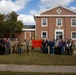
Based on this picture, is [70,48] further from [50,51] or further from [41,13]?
[41,13]

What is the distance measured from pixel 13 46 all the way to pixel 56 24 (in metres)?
24.1

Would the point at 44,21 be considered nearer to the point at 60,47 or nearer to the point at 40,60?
the point at 60,47

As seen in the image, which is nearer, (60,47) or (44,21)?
(60,47)

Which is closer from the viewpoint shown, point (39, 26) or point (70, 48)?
point (70, 48)

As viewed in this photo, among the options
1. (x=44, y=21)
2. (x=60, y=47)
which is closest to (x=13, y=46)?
(x=60, y=47)

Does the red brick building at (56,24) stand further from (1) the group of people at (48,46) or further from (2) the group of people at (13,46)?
(1) the group of people at (48,46)

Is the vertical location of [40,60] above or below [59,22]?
below

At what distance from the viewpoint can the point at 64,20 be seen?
46844 millimetres

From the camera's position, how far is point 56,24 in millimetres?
46844

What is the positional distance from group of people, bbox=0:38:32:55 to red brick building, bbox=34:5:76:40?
71.1 ft

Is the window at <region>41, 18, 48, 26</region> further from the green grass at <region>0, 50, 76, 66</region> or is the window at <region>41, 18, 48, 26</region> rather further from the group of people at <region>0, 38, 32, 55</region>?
the green grass at <region>0, 50, 76, 66</region>

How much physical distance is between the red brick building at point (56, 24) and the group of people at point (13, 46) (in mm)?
21684

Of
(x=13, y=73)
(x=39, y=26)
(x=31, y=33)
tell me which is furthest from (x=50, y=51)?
(x=31, y=33)

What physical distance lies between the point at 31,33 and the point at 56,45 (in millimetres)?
26726
